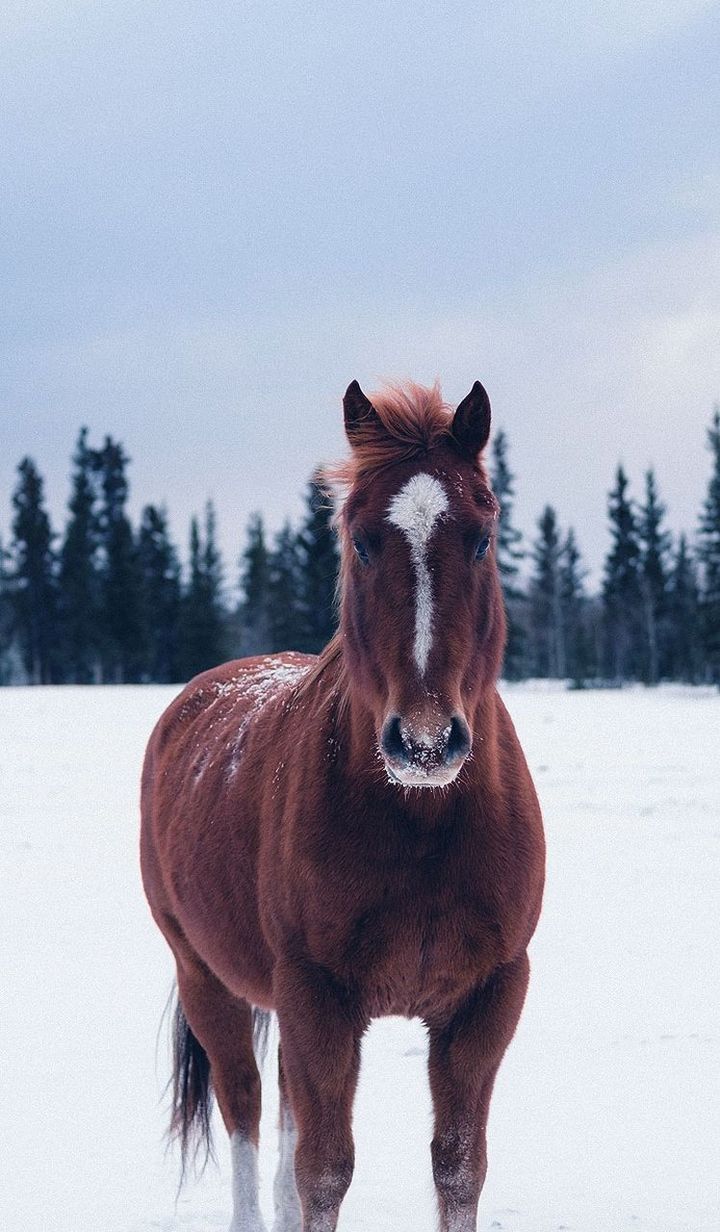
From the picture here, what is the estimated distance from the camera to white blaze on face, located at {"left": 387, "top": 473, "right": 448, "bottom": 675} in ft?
8.70

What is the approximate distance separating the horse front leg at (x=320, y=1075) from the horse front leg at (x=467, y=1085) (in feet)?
0.82

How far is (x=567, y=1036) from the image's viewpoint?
6145mm

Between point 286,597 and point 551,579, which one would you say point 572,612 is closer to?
point 551,579

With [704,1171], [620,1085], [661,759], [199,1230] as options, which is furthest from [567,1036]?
[661,759]

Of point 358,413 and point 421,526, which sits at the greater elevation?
point 358,413

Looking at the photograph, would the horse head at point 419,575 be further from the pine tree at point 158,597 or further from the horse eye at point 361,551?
the pine tree at point 158,597

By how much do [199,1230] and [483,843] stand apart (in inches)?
89.2

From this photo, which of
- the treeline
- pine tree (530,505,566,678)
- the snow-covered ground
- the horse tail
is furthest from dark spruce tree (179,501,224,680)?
the horse tail

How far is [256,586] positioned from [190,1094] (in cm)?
5531

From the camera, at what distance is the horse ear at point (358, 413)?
3057 mm

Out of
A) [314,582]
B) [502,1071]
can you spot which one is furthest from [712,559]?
[502,1071]

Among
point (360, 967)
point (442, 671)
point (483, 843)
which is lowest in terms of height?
point (360, 967)

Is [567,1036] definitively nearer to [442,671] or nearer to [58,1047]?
[58,1047]

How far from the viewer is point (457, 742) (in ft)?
8.21
